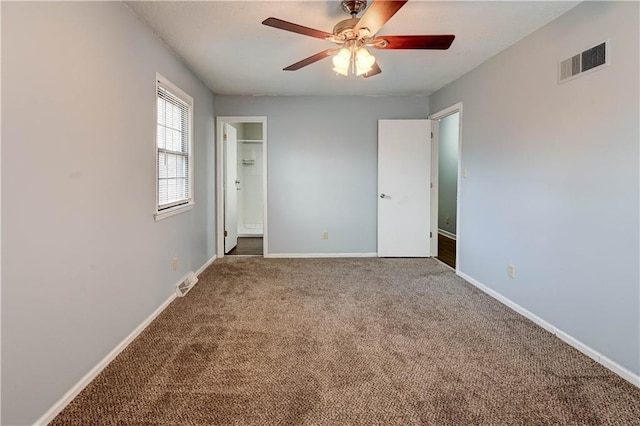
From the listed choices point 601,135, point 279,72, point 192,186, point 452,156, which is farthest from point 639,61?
point 452,156

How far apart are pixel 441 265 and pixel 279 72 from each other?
316 cm

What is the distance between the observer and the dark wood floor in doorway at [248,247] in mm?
5297

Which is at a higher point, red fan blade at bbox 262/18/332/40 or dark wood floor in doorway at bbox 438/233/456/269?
red fan blade at bbox 262/18/332/40

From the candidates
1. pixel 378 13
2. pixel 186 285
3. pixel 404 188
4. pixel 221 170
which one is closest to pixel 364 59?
pixel 378 13

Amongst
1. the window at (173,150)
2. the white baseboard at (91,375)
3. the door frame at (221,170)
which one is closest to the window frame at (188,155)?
the window at (173,150)

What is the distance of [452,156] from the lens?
6.59 meters

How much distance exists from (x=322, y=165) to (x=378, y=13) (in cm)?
318

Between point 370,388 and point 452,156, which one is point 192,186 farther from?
point 452,156

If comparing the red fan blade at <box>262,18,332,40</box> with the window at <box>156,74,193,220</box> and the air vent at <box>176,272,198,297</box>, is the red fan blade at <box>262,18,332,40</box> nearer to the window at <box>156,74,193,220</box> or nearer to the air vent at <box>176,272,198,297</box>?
the window at <box>156,74,193,220</box>

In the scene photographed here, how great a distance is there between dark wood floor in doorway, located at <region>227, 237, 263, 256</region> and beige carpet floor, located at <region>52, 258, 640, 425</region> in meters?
1.93

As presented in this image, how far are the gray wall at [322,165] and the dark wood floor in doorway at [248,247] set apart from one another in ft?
1.55

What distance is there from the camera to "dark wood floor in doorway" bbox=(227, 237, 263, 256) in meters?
5.30

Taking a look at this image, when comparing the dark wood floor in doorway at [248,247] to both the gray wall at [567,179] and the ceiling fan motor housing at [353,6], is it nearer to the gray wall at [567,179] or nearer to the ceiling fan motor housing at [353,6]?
A: the gray wall at [567,179]

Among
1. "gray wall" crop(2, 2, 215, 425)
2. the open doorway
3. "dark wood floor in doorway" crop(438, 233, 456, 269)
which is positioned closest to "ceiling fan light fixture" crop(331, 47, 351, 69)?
"gray wall" crop(2, 2, 215, 425)
